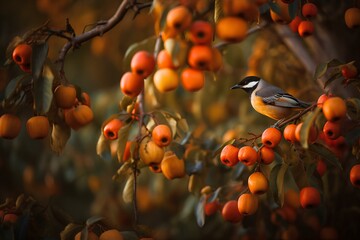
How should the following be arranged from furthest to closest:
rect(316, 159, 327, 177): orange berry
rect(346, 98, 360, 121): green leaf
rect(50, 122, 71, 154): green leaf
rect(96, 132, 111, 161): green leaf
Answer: rect(316, 159, 327, 177): orange berry → rect(96, 132, 111, 161): green leaf → rect(50, 122, 71, 154): green leaf → rect(346, 98, 360, 121): green leaf

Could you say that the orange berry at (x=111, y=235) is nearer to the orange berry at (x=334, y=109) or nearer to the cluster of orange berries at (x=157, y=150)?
the cluster of orange berries at (x=157, y=150)

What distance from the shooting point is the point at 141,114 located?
282 centimetres

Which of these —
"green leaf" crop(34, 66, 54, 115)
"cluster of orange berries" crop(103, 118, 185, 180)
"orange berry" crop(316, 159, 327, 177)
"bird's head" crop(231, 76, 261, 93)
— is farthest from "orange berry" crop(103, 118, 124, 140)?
"bird's head" crop(231, 76, 261, 93)

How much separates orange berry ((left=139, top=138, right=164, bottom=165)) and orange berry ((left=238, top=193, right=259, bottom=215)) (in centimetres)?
51

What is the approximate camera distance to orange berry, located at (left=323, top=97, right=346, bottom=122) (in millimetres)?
2189

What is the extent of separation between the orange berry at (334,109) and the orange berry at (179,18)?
0.74 m

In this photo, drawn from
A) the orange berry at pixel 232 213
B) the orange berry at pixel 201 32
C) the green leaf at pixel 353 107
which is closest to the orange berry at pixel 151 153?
the orange berry at pixel 232 213

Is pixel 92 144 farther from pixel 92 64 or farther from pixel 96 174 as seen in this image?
pixel 92 64

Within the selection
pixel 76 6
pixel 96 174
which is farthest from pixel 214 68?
pixel 76 6

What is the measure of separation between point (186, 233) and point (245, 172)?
64.3 inches

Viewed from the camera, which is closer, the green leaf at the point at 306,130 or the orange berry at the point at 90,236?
the green leaf at the point at 306,130

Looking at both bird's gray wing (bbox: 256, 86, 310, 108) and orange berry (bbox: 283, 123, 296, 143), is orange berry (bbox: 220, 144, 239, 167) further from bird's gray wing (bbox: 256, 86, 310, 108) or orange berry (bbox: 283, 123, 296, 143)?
bird's gray wing (bbox: 256, 86, 310, 108)

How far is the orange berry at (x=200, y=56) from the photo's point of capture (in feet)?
6.75

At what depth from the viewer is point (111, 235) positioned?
248 cm
